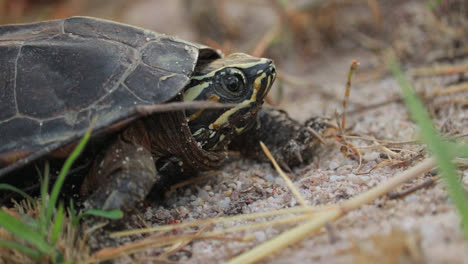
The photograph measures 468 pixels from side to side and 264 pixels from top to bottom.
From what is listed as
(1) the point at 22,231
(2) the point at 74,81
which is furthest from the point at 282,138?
(1) the point at 22,231

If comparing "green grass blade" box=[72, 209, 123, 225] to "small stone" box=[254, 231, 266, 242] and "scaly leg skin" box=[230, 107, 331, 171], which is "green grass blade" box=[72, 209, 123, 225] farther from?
"scaly leg skin" box=[230, 107, 331, 171]

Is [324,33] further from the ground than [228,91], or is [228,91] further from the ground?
[324,33]

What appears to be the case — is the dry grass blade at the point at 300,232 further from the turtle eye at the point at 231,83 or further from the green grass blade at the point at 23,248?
the turtle eye at the point at 231,83

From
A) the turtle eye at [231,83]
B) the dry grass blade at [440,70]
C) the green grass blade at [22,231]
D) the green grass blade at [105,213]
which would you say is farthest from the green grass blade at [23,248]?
the dry grass blade at [440,70]

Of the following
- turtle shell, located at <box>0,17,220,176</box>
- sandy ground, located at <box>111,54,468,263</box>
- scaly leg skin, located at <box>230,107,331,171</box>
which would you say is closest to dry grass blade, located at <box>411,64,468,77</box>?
sandy ground, located at <box>111,54,468,263</box>

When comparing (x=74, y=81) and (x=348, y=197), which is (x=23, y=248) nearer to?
(x=74, y=81)
